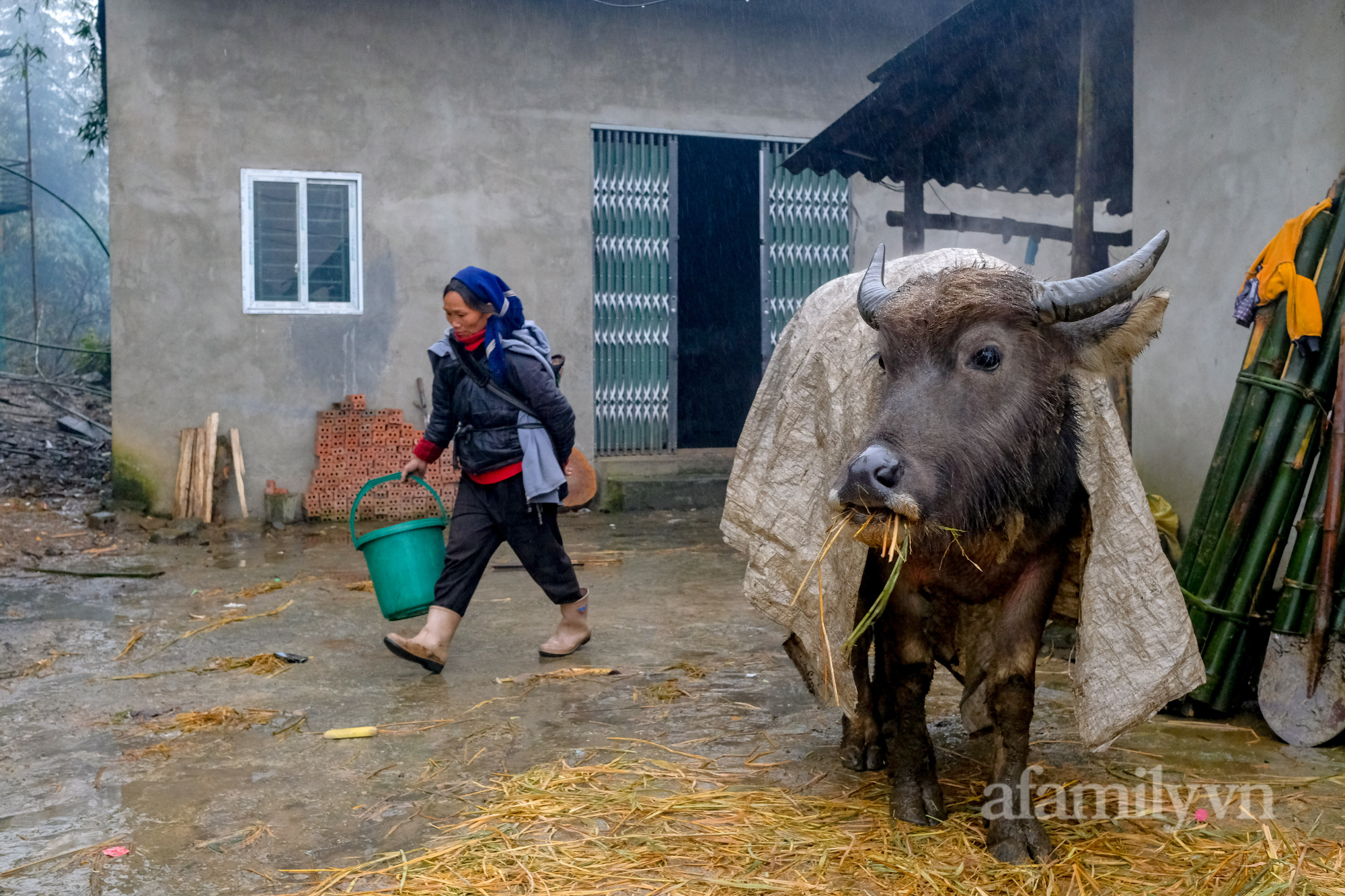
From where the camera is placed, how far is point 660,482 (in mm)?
10328

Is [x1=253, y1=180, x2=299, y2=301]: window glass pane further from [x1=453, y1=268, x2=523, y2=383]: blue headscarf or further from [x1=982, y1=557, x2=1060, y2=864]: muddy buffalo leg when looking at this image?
[x1=982, y1=557, x2=1060, y2=864]: muddy buffalo leg

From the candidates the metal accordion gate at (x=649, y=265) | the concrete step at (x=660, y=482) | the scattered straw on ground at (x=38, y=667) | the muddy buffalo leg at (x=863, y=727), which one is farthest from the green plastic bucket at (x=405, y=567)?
the metal accordion gate at (x=649, y=265)

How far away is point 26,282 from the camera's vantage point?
21.0 meters

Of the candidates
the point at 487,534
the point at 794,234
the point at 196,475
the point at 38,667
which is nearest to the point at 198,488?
the point at 196,475

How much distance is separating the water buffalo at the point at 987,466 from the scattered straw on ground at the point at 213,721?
2606 mm

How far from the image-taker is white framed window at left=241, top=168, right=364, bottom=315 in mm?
9539

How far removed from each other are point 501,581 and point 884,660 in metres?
4.29

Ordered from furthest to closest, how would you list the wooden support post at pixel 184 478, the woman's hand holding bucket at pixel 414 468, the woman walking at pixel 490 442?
the wooden support post at pixel 184 478 < the woman's hand holding bucket at pixel 414 468 < the woman walking at pixel 490 442

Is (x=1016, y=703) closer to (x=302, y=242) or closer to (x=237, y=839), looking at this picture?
(x=237, y=839)

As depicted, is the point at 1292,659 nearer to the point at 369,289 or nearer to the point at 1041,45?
the point at 1041,45

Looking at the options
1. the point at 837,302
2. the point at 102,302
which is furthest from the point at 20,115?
the point at 837,302

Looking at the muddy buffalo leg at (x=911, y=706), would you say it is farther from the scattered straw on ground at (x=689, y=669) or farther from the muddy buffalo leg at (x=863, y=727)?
the scattered straw on ground at (x=689, y=669)

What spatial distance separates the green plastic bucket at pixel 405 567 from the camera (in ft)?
17.3

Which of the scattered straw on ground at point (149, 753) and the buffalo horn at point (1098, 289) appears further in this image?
the scattered straw on ground at point (149, 753)
